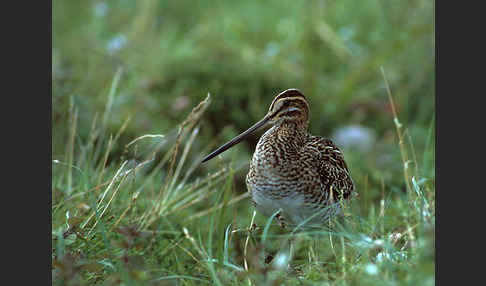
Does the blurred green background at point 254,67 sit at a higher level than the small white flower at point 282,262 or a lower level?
higher

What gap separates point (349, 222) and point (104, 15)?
13.6 feet

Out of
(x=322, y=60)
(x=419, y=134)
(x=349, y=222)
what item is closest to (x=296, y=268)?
(x=349, y=222)

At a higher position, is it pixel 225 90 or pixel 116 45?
pixel 225 90

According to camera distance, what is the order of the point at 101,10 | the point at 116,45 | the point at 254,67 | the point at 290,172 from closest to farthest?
the point at 290,172 → the point at 116,45 → the point at 254,67 → the point at 101,10

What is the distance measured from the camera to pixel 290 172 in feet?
9.55

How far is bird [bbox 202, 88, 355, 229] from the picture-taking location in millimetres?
2881

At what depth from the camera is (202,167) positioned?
185 inches

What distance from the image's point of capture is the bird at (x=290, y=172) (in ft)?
9.45

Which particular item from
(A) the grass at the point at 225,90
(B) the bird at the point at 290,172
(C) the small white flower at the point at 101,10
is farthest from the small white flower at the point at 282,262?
(C) the small white flower at the point at 101,10

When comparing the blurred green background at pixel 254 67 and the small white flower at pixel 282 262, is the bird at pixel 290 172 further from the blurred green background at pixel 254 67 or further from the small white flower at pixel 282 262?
the blurred green background at pixel 254 67

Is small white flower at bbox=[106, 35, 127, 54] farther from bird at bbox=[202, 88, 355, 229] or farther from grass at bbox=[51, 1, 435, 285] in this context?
bird at bbox=[202, 88, 355, 229]

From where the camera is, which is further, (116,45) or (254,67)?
(254,67)

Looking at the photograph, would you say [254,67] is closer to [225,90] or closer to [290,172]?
[225,90]

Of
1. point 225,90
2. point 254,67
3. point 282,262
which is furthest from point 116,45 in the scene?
point 282,262
